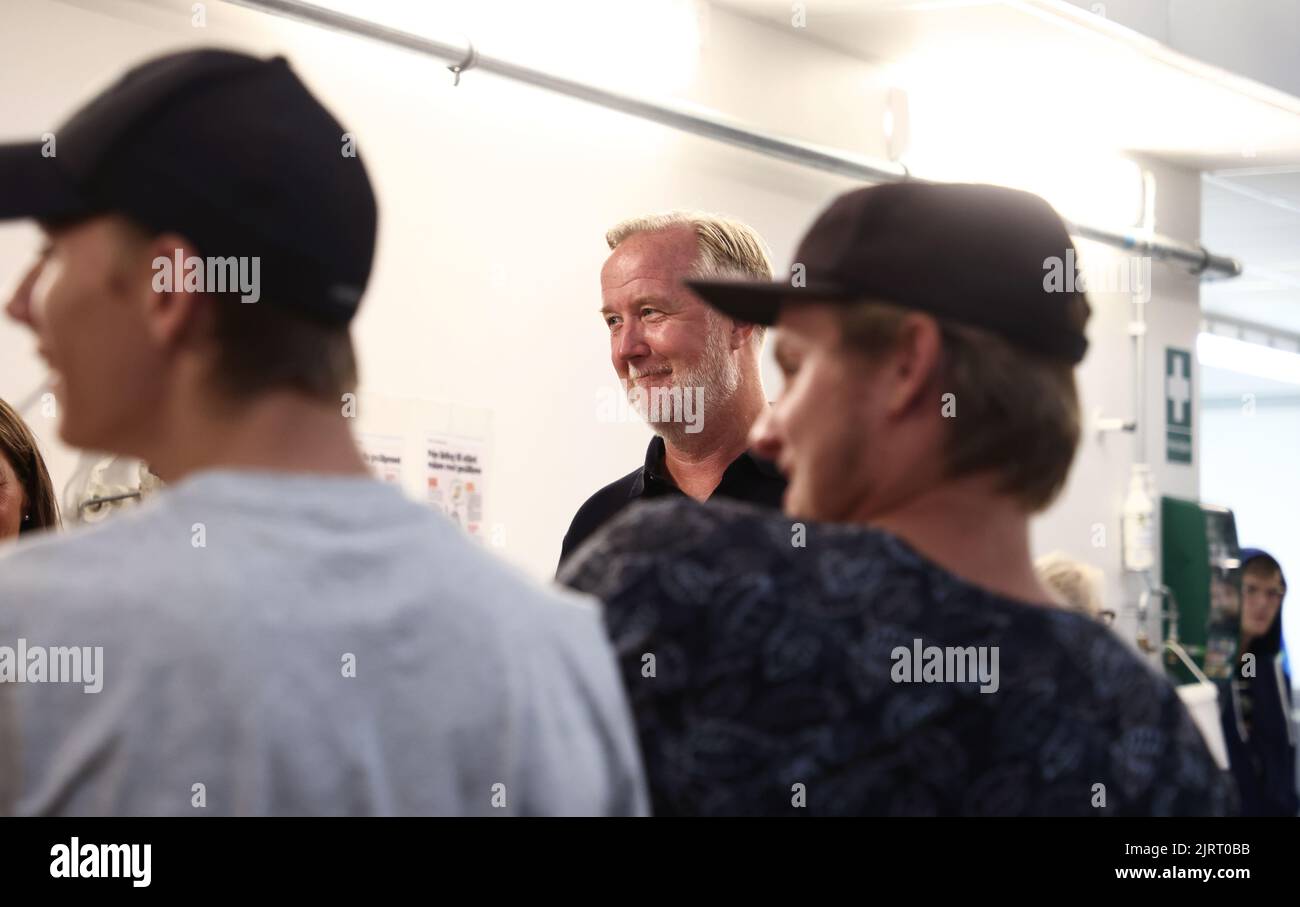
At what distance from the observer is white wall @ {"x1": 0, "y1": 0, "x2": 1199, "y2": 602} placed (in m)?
3.02

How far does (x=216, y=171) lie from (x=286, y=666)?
296mm

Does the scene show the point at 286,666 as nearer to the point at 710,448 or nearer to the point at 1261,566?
the point at 710,448

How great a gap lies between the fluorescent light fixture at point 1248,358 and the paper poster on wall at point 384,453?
680cm

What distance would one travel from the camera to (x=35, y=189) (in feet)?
3.11

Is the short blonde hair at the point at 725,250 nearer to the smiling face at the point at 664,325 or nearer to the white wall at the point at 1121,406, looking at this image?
the smiling face at the point at 664,325

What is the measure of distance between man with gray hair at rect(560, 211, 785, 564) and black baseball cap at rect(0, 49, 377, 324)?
181 centimetres

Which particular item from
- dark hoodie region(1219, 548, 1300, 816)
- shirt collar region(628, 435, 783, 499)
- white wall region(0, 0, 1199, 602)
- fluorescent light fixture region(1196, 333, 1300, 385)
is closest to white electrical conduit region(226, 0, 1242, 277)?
white wall region(0, 0, 1199, 602)

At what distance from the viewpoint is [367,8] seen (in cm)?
345

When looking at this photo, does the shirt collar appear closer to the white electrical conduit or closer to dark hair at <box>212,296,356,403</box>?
the white electrical conduit

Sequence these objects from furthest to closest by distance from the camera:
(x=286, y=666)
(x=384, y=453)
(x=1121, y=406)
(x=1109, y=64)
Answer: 1. (x=1121, y=406)
2. (x=1109, y=64)
3. (x=384, y=453)
4. (x=286, y=666)

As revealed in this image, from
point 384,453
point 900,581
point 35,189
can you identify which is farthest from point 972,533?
point 384,453

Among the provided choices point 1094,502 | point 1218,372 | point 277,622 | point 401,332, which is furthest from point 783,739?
point 1218,372

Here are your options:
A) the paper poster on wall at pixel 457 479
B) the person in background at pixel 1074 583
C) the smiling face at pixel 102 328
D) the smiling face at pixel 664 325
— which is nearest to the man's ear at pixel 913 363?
the smiling face at pixel 102 328

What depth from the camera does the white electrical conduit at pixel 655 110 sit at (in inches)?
128
